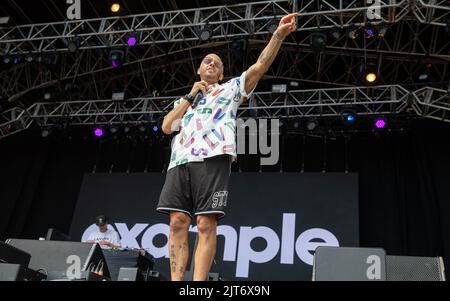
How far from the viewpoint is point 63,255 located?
266 centimetres

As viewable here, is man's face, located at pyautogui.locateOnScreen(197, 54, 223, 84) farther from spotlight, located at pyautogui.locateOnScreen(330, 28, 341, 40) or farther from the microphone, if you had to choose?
spotlight, located at pyautogui.locateOnScreen(330, 28, 341, 40)

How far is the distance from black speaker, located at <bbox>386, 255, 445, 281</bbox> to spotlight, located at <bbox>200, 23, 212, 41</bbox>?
488 centimetres

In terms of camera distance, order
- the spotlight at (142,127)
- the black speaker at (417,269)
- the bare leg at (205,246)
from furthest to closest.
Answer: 1. the spotlight at (142,127)
2. the black speaker at (417,269)
3. the bare leg at (205,246)

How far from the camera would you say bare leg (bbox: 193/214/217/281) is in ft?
7.15

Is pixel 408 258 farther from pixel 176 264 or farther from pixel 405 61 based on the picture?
pixel 405 61

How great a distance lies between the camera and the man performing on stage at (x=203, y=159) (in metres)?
2.28

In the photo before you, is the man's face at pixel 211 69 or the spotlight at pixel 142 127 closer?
the man's face at pixel 211 69

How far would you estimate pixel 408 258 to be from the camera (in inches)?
116

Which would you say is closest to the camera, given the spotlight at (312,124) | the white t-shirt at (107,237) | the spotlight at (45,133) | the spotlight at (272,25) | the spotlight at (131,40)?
the white t-shirt at (107,237)

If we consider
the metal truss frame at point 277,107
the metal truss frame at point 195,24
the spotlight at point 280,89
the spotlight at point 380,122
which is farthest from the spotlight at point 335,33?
the spotlight at point 380,122

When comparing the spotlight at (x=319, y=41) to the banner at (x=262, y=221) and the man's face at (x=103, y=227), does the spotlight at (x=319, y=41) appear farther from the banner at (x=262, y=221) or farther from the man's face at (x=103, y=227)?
the man's face at (x=103, y=227)

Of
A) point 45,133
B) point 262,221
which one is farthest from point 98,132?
point 262,221

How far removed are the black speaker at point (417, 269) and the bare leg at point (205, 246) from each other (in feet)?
4.02

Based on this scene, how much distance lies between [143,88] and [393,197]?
17.1 ft
